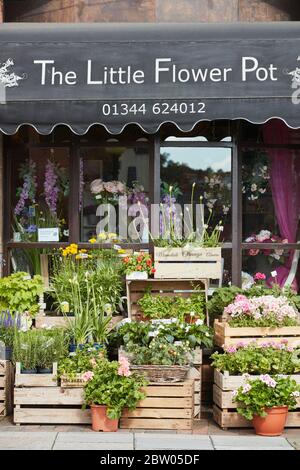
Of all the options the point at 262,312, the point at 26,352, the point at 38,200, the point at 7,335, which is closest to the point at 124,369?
the point at 26,352

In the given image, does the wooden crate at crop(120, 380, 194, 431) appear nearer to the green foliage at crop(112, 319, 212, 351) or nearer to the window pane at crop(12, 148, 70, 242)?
the green foliage at crop(112, 319, 212, 351)

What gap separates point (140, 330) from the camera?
8.88 m

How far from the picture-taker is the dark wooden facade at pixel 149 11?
1059 centimetres

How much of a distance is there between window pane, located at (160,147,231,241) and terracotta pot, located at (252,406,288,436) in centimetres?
270

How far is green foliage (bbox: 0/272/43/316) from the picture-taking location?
9.52 meters

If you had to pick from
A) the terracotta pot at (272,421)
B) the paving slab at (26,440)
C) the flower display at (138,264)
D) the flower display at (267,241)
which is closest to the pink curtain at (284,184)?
the flower display at (267,241)

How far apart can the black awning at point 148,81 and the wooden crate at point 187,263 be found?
57.9 inches

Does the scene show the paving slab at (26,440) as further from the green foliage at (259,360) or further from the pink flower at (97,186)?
the pink flower at (97,186)

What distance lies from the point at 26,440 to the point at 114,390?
93 cm

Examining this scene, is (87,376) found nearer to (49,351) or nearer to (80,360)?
(80,360)

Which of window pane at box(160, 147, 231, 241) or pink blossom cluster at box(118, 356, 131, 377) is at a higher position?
window pane at box(160, 147, 231, 241)

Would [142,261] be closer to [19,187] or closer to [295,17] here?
[19,187]

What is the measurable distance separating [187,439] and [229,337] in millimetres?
1431

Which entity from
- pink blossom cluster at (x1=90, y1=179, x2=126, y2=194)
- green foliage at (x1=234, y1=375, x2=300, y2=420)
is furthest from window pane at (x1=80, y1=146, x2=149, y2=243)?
green foliage at (x1=234, y1=375, x2=300, y2=420)
